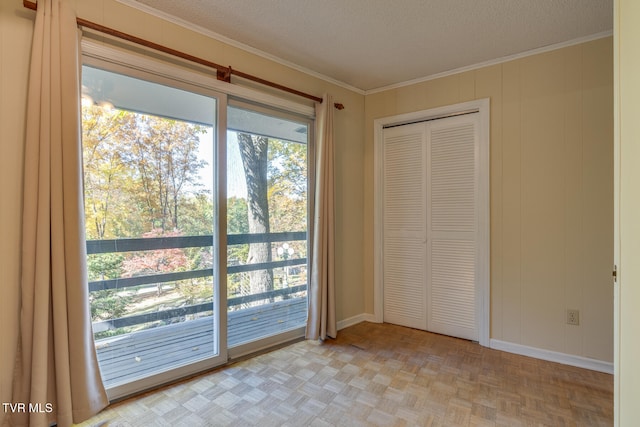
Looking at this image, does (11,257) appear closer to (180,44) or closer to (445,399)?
(180,44)

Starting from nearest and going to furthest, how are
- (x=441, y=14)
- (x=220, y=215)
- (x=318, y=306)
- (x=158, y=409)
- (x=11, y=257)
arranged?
(x=11, y=257), (x=158, y=409), (x=441, y=14), (x=220, y=215), (x=318, y=306)

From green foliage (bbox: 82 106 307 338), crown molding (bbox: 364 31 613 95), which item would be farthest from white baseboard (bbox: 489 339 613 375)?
crown molding (bbox: 364 31 613 95)

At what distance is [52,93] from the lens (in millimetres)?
1740

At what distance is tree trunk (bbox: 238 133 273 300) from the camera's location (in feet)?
9.27

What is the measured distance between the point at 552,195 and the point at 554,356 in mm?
1305

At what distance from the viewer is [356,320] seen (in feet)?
11.9

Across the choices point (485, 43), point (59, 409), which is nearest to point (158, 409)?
point (59, 409)

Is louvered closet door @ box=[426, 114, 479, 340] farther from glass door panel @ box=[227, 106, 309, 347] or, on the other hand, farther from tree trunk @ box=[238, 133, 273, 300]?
tree trunk @ box=[238, 133, 273, 300]

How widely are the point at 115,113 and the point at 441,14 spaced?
225 centimetres

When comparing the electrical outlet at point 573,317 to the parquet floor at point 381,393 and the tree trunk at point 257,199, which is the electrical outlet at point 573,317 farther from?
the tree trunk at point 257,199

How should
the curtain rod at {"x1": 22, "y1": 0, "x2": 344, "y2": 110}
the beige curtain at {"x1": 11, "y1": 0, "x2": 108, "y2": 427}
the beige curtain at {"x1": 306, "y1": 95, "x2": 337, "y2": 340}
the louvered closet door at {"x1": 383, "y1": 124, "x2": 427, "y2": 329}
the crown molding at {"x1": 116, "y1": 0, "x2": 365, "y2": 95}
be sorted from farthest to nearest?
1. the louvered closet door at {"x1": 383, "y1": 124, "x2": 427, "y2": 329}
2. the beige curtain at {"x1": 306, "y1": 95, "x2": 337, "y2": 340}
3. the crown molding at {"x1": 116, "y1": 0, "x2": 365, "y2": 95}
4. the curtain rod at {"x1": 22, "y1": 0, "x2": 344, "y2": 110}
5. the beige curtain at {"x1": 11, "y1": 0, "x2": 108, "y2": 427}
